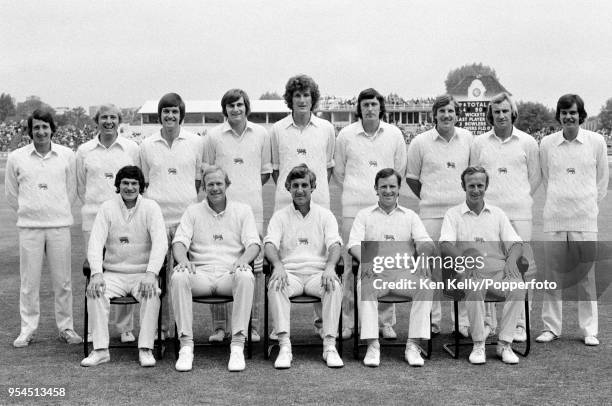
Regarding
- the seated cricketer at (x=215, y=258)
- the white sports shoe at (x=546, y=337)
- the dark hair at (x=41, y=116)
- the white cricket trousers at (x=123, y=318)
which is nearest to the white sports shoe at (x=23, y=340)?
the white cricket trousers at (x=123, y=318)

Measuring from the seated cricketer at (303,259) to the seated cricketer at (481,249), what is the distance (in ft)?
3.18

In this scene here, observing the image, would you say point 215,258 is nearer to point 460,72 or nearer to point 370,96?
point 370,96

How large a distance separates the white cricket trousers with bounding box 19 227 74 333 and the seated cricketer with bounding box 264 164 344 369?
1824 mm

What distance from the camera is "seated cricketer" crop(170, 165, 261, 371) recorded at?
5.90 meters

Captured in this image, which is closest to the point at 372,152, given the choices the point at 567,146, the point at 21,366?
the point at 567,146

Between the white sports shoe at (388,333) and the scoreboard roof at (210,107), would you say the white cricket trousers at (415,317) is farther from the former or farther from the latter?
the scoreboard roof at (210,107)

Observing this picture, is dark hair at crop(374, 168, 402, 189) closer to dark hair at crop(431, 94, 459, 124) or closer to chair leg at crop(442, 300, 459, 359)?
dark hair at crop(431, 94, 459, 124)

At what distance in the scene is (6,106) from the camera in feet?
382

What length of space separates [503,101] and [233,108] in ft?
7.62

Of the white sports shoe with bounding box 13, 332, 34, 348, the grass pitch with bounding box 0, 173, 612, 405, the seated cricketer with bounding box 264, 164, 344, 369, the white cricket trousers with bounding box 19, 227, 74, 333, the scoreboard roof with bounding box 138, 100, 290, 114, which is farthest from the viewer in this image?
the scoreboard roof with bounding box 138, 100, 290, 114

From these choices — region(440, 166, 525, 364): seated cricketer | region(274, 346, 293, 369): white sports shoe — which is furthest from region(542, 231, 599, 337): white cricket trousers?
region(274, 346, 293, 369): white sports shoe

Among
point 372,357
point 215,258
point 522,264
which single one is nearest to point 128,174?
point 215,258

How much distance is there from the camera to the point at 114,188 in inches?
265

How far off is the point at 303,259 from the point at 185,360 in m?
1.24
